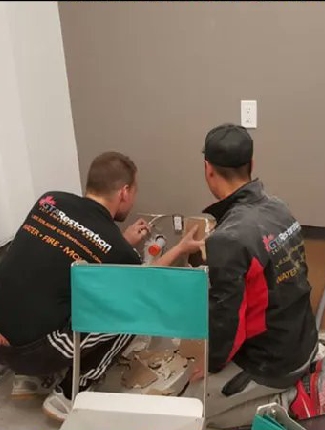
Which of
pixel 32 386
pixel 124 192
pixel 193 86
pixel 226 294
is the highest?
pixel 193 86

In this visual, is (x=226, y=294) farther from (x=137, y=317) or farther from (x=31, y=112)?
(x=31, y=112)

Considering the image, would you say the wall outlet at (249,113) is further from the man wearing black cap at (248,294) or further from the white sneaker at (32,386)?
the white sneaker at (32,386)

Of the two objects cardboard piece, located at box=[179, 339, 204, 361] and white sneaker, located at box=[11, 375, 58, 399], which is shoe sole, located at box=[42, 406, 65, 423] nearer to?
white sneaker, located at box=[11, 375, 58, 399]

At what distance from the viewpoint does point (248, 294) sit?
5.33 feet

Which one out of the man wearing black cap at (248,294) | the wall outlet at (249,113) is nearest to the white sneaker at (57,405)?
the man wearing black cap at (248,294)

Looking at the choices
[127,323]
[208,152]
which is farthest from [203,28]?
[127,323]

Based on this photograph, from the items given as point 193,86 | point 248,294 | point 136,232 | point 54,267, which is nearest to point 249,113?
point 193,86

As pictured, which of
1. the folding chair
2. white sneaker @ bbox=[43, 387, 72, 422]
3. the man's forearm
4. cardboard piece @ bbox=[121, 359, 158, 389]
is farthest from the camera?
the man's forearm

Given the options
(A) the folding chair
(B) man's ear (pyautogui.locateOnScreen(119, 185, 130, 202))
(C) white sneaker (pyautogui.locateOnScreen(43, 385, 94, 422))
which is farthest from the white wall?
(A) the folding chair

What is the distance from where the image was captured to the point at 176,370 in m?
2.03

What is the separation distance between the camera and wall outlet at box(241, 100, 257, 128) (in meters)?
2.19

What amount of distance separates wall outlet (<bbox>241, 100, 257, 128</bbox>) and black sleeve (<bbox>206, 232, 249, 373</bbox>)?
0.80 m

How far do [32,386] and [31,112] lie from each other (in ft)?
3.58

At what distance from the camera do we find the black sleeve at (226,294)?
1548 millimetres
